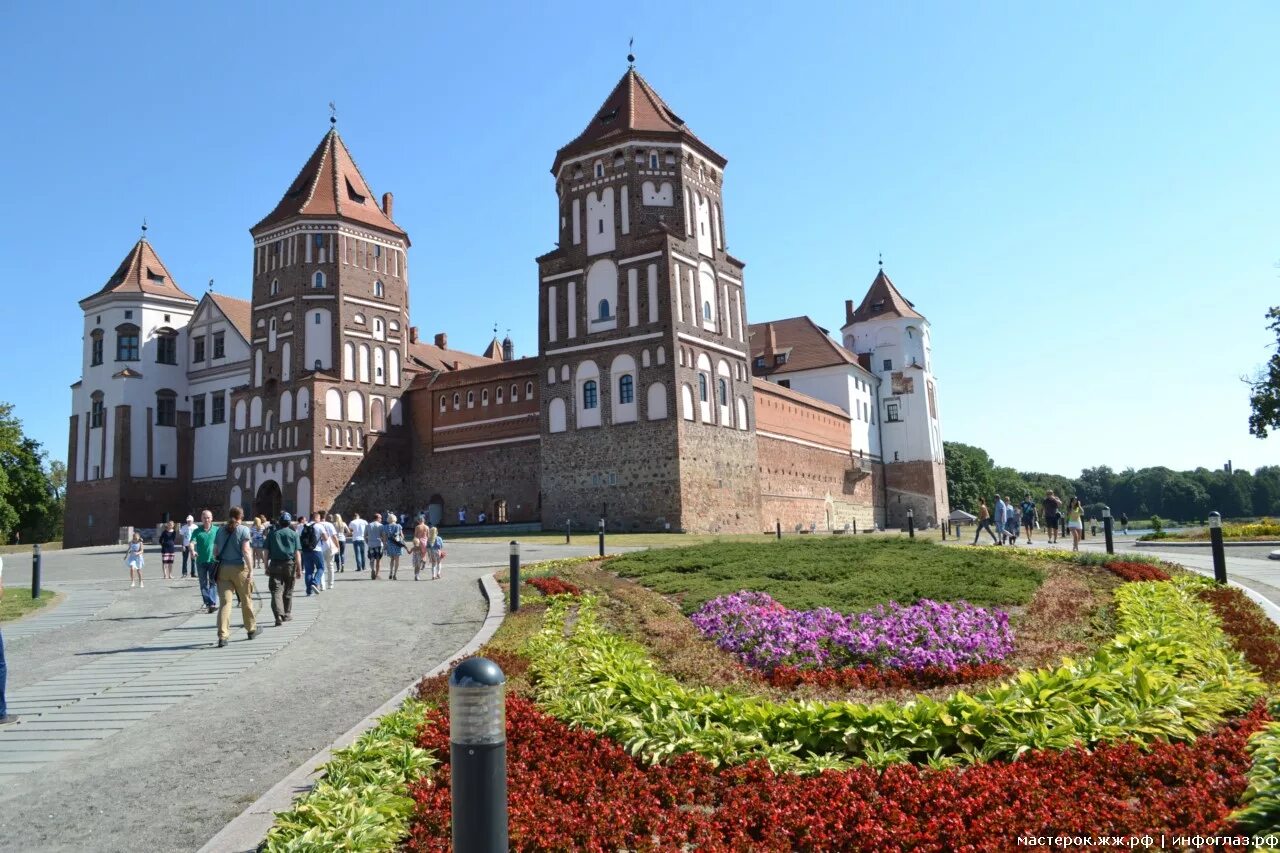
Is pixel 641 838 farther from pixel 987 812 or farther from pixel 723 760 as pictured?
pixel 987 812

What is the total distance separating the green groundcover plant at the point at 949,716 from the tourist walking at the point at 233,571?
6820 millimetres

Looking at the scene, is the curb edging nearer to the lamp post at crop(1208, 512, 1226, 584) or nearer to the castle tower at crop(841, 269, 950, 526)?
the lamp post at crop(1208, 512, 1226, 584)

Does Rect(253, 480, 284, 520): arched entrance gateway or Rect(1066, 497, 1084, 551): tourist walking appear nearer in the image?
Rect(1066, 497, 1084, 551): tourist walking

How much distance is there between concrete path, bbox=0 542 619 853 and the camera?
6.15 meters

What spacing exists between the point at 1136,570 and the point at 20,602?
20820 mm

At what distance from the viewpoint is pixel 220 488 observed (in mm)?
54656

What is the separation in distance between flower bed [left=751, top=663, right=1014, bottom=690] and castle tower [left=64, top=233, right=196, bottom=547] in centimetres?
5415

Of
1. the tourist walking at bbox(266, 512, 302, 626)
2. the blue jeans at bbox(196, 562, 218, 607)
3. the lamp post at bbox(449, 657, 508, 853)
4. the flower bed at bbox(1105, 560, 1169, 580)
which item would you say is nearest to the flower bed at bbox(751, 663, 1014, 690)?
the lamp post at bbox(449, 657, 508, 853)

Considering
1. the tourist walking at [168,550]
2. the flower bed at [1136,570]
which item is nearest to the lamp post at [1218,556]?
the flower bed at [1136,570]

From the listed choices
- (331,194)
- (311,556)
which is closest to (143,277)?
(331,194)

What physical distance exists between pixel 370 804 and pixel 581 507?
37424 mm

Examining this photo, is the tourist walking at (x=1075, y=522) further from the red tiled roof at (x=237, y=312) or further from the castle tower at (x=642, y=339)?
the red tiled roof at (x=237, y=312)

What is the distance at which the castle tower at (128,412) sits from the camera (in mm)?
54438

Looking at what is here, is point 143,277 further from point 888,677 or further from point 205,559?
point 888,677
